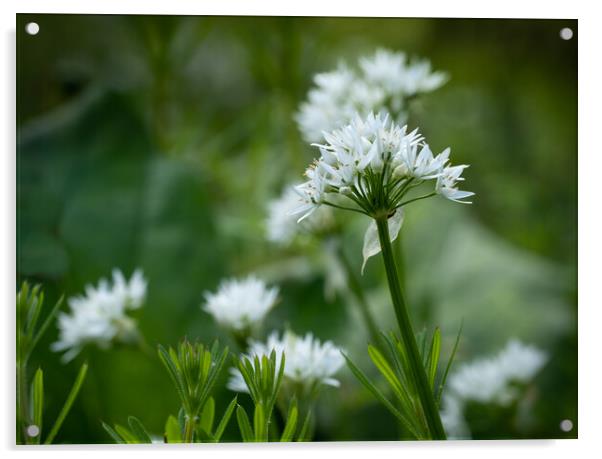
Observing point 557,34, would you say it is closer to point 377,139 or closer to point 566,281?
point 566,281

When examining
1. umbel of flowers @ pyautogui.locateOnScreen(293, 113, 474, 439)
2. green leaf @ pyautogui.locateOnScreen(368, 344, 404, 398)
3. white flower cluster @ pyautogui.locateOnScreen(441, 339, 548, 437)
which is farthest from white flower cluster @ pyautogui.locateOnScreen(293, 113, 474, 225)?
white flower cluster @ pyautogui.locateOnScreen(441, 339, 548, 437)

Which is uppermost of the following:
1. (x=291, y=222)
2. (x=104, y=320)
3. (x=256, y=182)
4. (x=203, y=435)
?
(x=256, y=182)

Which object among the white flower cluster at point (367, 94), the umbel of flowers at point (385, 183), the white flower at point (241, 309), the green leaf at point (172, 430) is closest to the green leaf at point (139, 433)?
the green leaf at point (172, 430)

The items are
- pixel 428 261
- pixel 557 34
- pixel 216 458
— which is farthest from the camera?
pixel 428 261

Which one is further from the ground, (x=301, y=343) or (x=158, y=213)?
(x=158, y=213)

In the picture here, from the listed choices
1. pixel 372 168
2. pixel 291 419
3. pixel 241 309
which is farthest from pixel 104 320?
pixel 372 168

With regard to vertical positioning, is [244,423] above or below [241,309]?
below

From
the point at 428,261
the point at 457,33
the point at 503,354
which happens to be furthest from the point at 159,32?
the point at 503,354

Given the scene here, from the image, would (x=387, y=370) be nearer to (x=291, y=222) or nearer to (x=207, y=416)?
Answer: (x=207, y=416)
